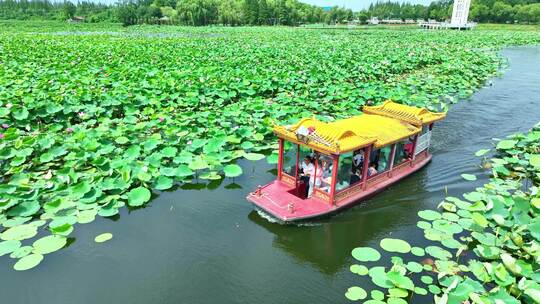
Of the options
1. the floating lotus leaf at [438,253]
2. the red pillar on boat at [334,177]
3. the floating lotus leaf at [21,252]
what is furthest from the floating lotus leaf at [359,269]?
the floating lotus leaf at [21,252]

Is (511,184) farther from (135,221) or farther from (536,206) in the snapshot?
(135,221)

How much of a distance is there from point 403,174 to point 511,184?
2234mm

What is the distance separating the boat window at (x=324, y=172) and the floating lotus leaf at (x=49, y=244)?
4.54m

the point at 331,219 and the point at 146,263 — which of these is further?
the point at 331,219

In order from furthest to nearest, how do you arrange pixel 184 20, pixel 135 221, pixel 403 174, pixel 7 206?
1. pixel 184 20
2. pixel 403 174
3. pixel 135 221
4. pixel 7 206

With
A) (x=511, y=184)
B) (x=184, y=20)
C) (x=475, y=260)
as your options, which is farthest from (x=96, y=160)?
(x=184, y=20)

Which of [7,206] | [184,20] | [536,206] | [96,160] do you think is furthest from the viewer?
[184,20]

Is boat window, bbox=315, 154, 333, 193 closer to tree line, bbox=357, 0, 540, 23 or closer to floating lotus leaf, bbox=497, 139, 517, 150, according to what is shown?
floating lotus leaf, bbox=497, 139, 517, 150

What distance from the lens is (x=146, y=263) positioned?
18.7 feet

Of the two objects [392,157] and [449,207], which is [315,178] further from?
[449,207]

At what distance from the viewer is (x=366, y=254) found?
18.6ft

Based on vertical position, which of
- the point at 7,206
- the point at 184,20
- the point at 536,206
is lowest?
the point at 7,206

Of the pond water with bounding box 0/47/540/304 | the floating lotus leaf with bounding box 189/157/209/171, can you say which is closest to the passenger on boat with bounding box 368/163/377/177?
the pond water with bounding box 0/47/540/304

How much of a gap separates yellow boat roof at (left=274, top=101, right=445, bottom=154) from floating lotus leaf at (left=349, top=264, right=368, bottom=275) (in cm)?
189
